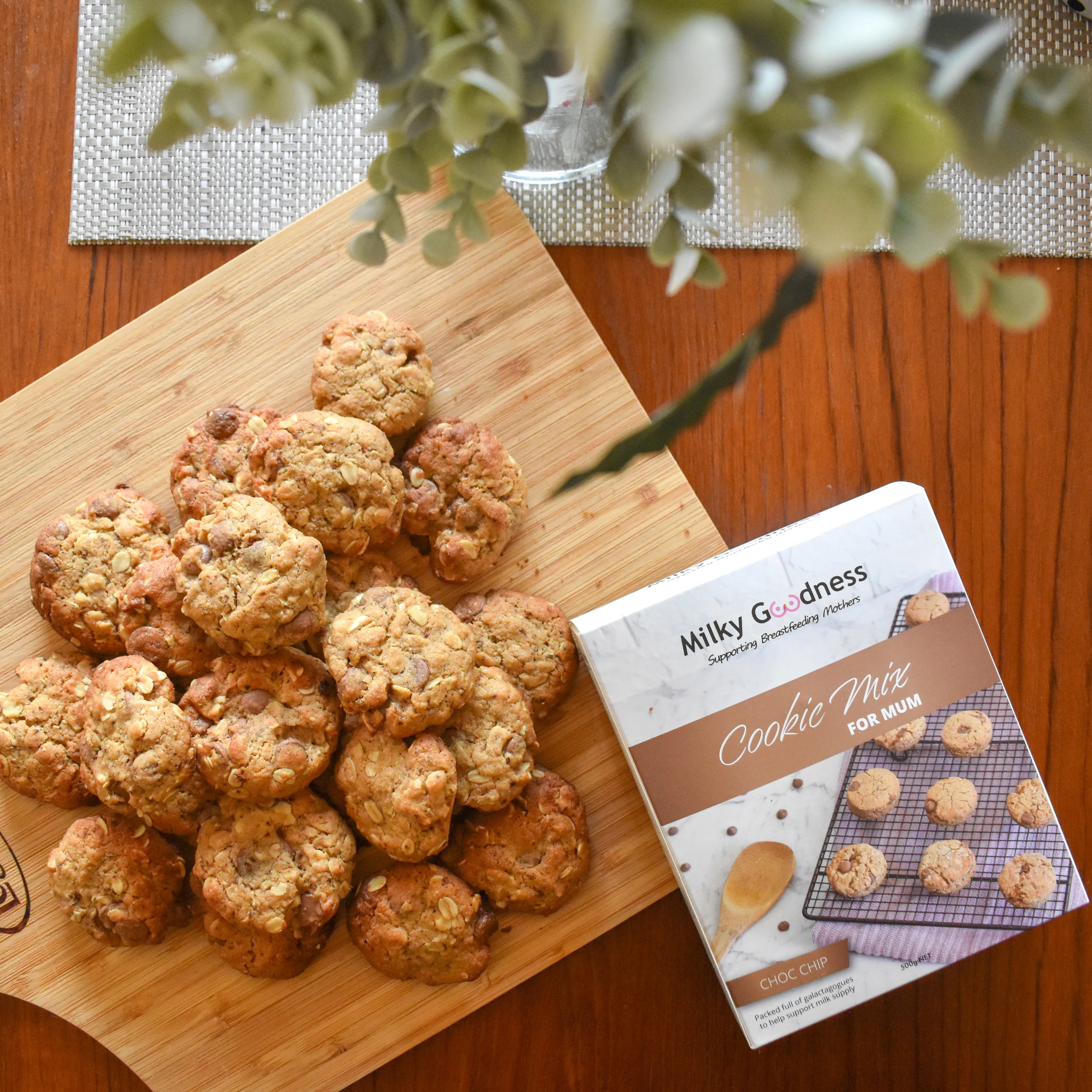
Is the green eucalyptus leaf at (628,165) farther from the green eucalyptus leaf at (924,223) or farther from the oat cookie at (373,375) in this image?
the oat cookie at (373,375)

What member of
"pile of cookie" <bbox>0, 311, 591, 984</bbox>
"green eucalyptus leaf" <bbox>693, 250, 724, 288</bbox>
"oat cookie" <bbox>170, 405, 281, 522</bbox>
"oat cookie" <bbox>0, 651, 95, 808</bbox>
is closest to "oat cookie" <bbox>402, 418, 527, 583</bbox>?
"pile of cookie" <bbox>0, 311, 591, 984</bbox>

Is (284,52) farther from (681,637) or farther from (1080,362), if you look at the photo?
(1080,362)

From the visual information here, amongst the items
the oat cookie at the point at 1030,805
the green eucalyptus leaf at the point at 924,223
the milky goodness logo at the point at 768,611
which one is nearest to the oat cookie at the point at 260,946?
the milky goodness logo at the point at 768,611

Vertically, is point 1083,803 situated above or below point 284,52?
below

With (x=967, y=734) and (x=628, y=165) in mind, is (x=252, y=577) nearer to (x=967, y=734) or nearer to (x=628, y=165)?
(x=628, y=165)

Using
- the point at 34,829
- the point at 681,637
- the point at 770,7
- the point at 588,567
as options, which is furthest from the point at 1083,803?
the point at 34,829

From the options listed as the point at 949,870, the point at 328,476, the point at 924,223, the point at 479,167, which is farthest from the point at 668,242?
the point at 949,870
